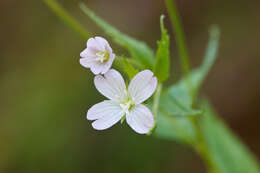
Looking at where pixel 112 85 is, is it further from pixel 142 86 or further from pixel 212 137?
pixel 212 137

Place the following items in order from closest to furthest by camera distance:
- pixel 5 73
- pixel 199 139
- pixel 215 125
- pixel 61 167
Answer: pixel 199 139
pixel 215 125
pixel 61 167
pixel 5 73

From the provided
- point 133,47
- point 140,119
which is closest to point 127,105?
point 140,119

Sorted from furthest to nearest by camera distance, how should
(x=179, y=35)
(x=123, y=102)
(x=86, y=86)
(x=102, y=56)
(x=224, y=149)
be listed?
(x=86, y=86)
(x=224, y=149)
(x=179, y=35)
(x=123, y=102)
(x=102, y=56)

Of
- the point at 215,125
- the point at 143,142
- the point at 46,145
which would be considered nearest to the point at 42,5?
the point at 46,145

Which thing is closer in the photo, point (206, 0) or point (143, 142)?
point (143, 142)

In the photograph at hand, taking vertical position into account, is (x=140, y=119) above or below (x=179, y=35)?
below

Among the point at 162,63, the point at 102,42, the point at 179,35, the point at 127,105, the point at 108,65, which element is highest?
the point at 179,35

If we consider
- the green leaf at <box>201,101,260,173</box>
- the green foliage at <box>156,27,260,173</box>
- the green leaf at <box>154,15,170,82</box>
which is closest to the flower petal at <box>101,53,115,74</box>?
the green leaf at <box>154,15,170,82</box>

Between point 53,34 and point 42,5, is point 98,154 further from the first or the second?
point 42,5
